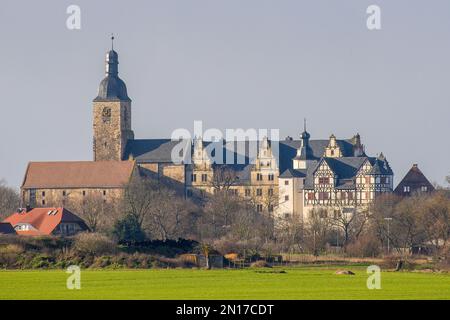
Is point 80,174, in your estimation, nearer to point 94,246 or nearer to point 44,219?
point 44,219

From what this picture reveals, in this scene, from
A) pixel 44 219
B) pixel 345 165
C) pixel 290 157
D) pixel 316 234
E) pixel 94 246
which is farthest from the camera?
pixel 290 157

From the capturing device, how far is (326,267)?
69375 mm

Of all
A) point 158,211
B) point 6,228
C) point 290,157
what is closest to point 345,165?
point 290,157

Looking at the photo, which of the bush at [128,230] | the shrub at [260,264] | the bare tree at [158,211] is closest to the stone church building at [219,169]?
the bare tree at [158,211]

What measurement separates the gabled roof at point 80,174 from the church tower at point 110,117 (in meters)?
2.81

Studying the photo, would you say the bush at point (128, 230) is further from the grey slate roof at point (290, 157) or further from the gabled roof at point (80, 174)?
the gabled roof at point (80, 174)

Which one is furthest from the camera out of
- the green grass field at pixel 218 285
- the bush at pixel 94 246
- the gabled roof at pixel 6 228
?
the gabled roof at pixel 6 228

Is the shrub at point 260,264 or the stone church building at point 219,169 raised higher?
the stone church building at point 219,169

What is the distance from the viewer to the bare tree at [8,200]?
4815 inches

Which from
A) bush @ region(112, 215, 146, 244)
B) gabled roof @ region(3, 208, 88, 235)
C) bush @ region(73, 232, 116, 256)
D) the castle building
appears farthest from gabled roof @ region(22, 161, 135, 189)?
bush @ region(73, 232, 116, 256)

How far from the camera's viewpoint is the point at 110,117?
5320 inches

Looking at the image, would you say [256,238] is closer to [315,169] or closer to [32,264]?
[32,264]

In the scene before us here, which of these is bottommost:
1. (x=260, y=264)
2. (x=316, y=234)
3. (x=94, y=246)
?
(x=260, y=264)

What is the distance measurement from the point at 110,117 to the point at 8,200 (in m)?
12.0
